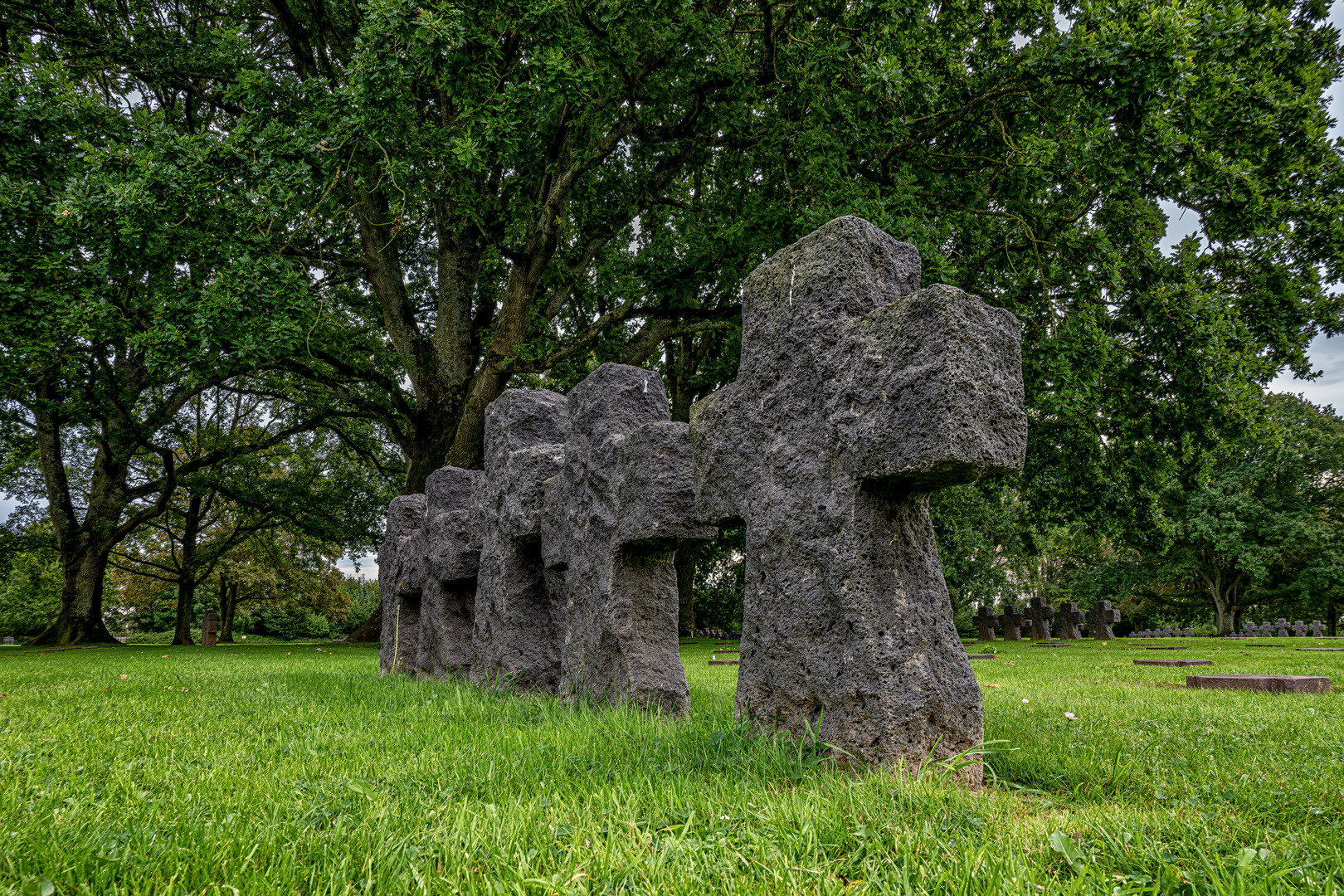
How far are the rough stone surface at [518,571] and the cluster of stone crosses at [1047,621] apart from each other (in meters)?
→ 19.6

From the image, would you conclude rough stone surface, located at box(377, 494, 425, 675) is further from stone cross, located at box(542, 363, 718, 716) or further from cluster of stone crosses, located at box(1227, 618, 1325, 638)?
cluster of stone crosses, located at box(1227, 618, 1325, 638)

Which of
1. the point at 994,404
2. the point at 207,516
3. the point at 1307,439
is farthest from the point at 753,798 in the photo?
the point at 1307,439

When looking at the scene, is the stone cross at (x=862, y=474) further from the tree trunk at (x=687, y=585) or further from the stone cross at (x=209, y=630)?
the stone cross at (x=209, y=630)

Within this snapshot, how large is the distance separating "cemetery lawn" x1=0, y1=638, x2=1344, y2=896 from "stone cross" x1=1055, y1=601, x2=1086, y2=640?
19.4m

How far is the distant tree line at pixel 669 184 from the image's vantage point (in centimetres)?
866

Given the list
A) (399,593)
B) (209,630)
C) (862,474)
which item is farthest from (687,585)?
(862,474)

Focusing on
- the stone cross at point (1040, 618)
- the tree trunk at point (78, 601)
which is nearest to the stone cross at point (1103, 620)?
the stone cross at point (1040, 618)

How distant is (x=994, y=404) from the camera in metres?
2.75

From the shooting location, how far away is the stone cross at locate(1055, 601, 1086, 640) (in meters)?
22.1

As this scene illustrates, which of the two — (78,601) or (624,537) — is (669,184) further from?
(78,601)

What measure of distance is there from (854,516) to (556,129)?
35.3ft

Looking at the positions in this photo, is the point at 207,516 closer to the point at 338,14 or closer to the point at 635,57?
the point at 338,14

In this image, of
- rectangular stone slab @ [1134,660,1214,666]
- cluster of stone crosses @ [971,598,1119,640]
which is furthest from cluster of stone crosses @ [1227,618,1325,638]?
rectangular stone slab @ [1134,660,1214,666]

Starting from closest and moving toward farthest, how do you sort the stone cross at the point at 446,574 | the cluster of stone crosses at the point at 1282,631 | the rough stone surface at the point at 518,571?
1. the rough stone surface at the point at 518,571
2. the stone cross at the point at 446,574
3. the cluster of stone crosses at the point at 1282,631
